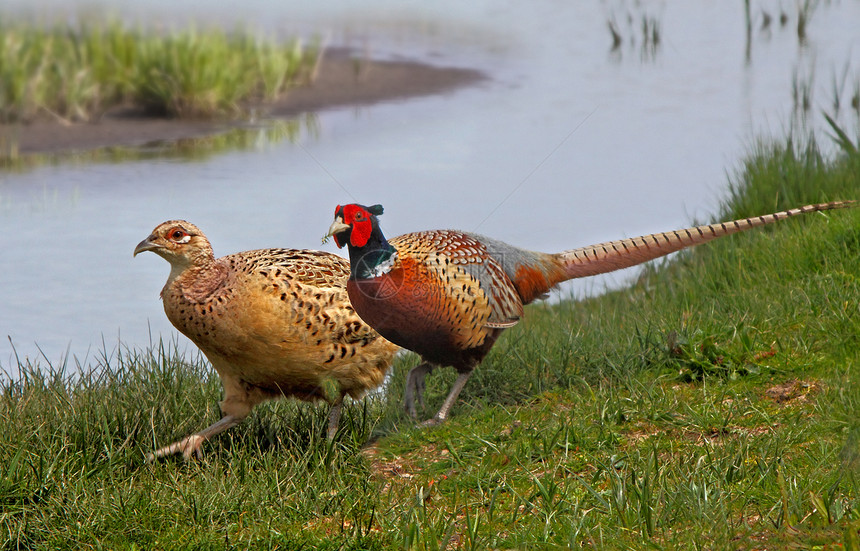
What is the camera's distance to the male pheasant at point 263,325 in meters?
4.77

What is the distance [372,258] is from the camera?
4512 millimetres

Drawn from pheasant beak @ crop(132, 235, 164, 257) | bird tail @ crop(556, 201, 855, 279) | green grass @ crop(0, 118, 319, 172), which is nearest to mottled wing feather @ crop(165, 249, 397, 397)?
pheasant beak @ crop(132, 235, 164, 257)

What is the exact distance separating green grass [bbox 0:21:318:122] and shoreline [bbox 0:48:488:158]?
0.19 meters

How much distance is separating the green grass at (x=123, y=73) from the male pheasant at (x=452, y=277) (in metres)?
6.91

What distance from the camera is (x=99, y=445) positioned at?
489cm

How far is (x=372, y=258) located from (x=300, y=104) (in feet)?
26.5

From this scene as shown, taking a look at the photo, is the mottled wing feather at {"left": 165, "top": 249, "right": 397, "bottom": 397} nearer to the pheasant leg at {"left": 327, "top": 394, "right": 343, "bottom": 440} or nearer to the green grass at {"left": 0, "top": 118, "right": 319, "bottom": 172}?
the pheasant leg at {"left": 327, "top": 394, "right": 343, "bottom": 440}

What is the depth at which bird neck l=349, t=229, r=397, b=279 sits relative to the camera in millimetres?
4473

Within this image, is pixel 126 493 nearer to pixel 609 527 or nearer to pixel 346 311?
pixel 346 311

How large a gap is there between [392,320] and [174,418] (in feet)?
4.50

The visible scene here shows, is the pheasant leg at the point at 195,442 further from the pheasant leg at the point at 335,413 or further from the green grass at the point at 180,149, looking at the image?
the green grass at the point at 180,149

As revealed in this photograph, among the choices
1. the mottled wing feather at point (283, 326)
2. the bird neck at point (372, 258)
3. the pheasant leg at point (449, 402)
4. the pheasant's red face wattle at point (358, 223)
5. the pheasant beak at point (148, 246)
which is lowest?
the pheasant leg at point (449, 402)

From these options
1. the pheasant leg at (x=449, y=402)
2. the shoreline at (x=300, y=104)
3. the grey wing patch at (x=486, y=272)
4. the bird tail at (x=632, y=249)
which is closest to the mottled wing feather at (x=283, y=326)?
the pheasant leg at (x=449, y=402)

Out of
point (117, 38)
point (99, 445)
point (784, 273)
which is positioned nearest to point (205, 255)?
point (99, 445)
